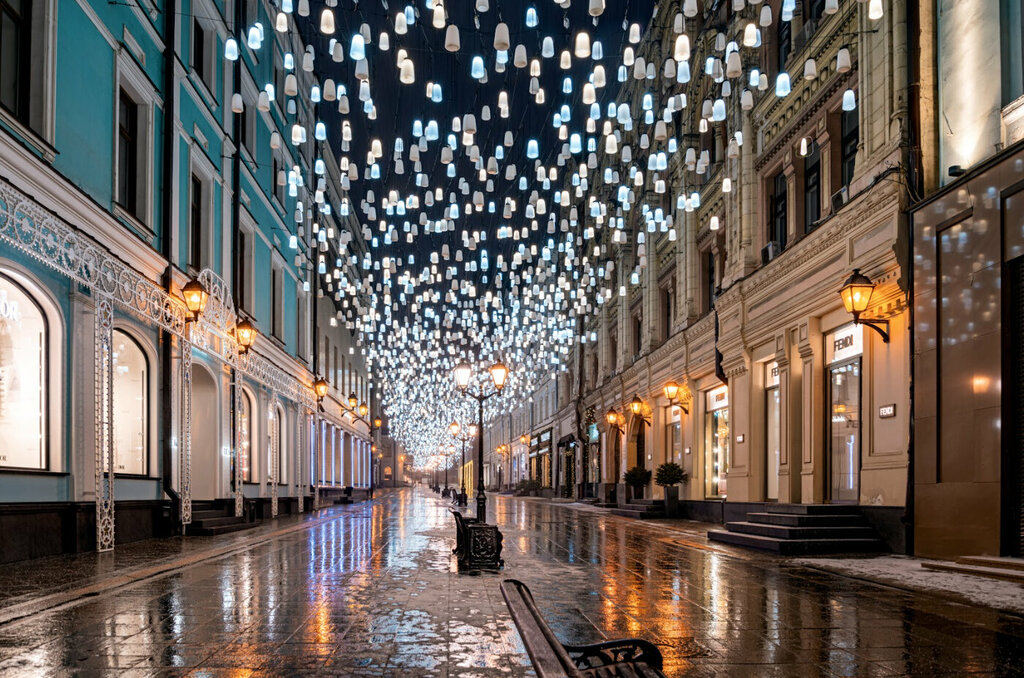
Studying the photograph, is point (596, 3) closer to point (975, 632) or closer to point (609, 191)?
point (975, 632)

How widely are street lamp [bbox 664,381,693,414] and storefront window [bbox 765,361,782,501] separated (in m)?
6.20

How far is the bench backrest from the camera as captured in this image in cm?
329

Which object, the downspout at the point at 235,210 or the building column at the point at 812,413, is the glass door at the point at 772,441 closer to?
the building column at the point at 812,413

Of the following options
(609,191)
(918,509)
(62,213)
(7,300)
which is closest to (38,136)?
(62,213)

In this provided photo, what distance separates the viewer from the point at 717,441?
26938 millimetres

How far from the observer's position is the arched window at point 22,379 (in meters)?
12.7

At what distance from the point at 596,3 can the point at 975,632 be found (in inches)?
305

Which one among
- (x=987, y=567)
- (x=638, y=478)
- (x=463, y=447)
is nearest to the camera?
(x=987, y=567)

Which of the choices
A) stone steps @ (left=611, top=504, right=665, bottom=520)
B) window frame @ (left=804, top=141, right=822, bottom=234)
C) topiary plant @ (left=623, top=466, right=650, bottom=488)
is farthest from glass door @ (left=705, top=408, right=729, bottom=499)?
window frame @ (left=804, top=141, right=822, bottom=234)

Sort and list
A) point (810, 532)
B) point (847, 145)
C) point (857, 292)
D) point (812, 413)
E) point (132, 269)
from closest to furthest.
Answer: point (857, 292), point (810, 532), point (132, 269), point (847, 145), point (812, 413)

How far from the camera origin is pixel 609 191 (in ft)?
137

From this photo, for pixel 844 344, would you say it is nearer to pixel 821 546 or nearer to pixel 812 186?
pixel 812 186

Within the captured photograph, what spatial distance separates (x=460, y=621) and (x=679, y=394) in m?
22.8

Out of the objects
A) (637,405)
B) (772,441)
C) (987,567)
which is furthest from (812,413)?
(637,405)
